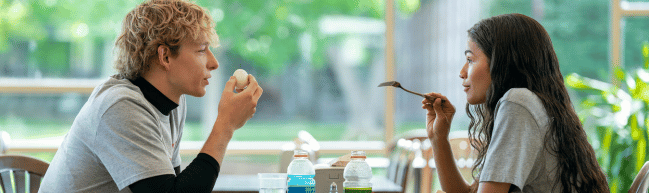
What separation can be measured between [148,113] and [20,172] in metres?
0.84

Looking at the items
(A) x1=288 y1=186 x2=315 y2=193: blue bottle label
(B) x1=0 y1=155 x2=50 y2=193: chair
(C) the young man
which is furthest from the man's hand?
(B) x1=0 y1=155 x2=50 y2=193: chair

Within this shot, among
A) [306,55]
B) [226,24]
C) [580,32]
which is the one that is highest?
[226,24]

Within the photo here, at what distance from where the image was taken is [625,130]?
10.9 feet

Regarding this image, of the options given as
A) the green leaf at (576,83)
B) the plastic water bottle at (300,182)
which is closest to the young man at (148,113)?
the plastic water bottle at (300,182)

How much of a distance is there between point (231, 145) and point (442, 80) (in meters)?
1.67

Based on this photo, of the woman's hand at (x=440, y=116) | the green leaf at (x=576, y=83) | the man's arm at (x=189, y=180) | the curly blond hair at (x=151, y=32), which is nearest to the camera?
the man's arm at (x=189, y=180)

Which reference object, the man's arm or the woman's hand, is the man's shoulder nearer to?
the man's arm

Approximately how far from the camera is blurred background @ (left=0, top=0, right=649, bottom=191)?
3730 millimetres

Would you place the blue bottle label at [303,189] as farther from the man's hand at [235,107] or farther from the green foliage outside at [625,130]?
the green foliage outside at [625,130]

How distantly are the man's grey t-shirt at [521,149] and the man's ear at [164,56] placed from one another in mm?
882

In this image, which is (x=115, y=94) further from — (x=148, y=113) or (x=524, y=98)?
(x=524, y=98)

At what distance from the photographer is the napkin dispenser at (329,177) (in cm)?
158

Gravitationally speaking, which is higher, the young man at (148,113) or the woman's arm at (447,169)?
the young man at (148,113)

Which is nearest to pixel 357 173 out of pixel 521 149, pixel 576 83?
pixel 521 149
